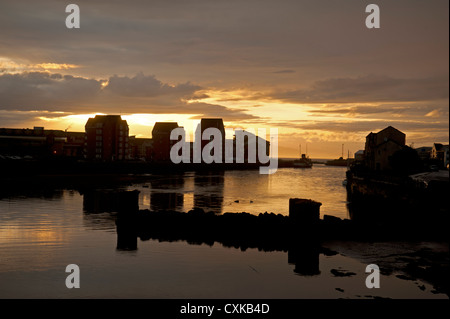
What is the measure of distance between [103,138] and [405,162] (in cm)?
11231

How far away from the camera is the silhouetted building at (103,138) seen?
15938 centimetres

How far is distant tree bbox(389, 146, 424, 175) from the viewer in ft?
252

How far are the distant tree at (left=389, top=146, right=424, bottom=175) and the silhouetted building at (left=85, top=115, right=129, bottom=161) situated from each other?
352 ft

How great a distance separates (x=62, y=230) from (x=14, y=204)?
18.9 m

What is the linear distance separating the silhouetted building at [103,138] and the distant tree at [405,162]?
107m

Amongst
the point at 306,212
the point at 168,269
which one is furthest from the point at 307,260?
the point at 168,269

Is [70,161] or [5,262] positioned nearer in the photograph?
[5,262]

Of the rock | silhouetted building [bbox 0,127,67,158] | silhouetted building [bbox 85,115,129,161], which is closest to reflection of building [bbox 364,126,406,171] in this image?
Result: the rock

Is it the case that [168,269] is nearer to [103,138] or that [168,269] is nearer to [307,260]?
[307,260]

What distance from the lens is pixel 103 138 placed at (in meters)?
160

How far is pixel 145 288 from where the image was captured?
18.6m

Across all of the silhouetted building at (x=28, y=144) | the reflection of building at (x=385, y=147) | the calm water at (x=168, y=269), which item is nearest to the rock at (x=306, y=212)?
the calm water at (x=168, y=269)
